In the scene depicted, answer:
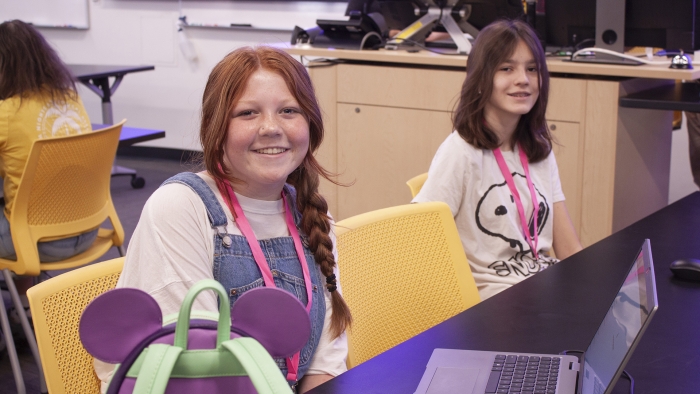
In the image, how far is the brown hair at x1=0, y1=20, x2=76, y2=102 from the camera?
266 centimetres

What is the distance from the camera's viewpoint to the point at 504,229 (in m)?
1.96

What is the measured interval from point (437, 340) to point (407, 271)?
36cm

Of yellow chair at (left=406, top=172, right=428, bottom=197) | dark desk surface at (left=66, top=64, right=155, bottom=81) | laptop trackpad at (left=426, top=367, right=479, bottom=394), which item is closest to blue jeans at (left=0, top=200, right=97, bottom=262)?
yellow chair at (left=406, top=172, right=428, bottom=197)

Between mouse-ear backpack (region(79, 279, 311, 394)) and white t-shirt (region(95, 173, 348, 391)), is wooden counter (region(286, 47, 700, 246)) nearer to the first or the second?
white t-shirt (region(95, 173, 348, 391))

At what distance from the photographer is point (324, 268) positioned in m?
1.31

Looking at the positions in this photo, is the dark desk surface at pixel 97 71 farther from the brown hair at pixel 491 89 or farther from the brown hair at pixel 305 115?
the brown hair at pixel 305 115

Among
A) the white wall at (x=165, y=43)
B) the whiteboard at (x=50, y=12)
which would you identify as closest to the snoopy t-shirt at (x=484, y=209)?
the white wall at (x=165, y=43)

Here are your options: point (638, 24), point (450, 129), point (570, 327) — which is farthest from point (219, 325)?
point (638, 24)

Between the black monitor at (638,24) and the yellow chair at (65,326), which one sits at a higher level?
the black monitor at (638,24)

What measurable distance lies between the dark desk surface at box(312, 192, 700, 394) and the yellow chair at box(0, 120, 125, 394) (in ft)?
4.98

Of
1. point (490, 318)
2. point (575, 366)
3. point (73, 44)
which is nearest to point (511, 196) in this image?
point (490, 318)

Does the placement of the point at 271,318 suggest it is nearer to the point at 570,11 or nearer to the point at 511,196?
the point at 511,196

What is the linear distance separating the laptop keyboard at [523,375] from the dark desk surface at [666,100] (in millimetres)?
1965

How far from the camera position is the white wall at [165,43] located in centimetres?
555
